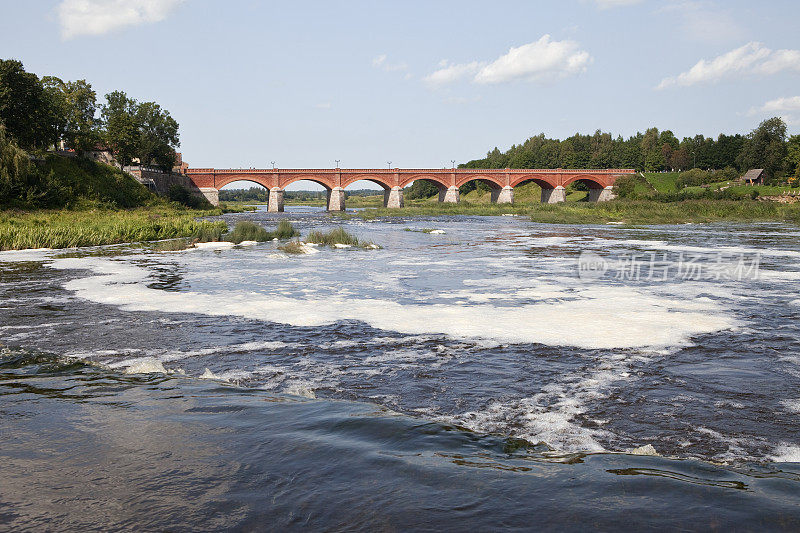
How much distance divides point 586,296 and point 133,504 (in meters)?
14.2

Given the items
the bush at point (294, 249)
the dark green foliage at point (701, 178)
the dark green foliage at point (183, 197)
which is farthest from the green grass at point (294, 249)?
the dark green foliage at point (701, 178)

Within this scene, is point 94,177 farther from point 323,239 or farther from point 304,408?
point 304,408

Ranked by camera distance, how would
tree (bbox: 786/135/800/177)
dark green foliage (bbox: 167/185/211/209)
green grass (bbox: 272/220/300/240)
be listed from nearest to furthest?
green grass (bbox: 272/220/300/240) < dark green foliage (bbox: 167/185/211/209) < tree (bbox: 786/135/800/177)

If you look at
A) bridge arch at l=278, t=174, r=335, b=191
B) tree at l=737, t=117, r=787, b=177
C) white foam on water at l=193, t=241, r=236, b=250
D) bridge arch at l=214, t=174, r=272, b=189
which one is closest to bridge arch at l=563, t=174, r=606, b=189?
tree at l=737, t=117, r=787, b=177

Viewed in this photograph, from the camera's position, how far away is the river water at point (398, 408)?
180 inches

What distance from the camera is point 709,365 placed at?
9680 mm

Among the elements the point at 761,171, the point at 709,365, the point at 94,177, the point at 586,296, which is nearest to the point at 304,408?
the point at 709,365

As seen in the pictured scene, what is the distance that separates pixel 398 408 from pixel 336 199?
106656 millimetres

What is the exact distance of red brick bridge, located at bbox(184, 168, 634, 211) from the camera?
351 feet

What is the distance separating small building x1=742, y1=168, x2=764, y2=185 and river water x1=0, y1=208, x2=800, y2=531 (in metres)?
118

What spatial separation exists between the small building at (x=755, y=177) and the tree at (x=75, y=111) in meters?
119

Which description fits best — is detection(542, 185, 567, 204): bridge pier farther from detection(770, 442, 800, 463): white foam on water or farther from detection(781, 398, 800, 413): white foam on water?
detection(770, 442, 800, 463): white foam on water

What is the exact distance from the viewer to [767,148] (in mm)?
121000

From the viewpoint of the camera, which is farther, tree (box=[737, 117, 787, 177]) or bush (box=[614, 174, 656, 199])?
tree (box=[737, 117, 787, 177])
